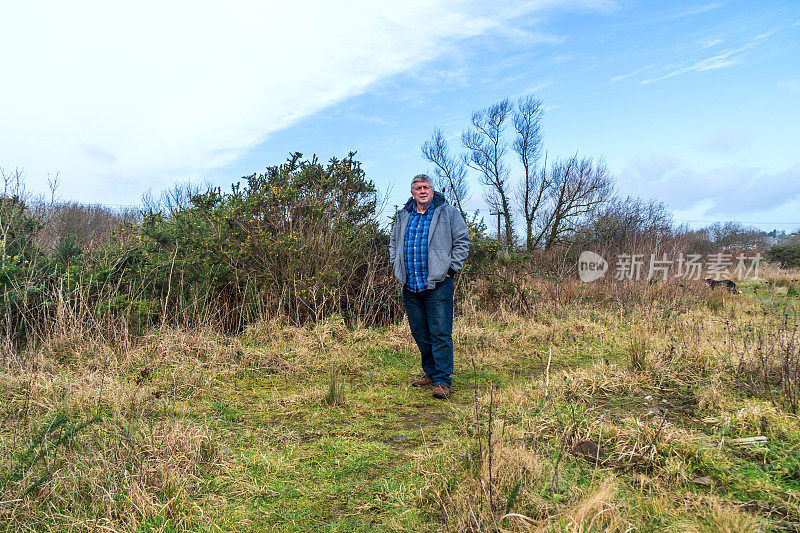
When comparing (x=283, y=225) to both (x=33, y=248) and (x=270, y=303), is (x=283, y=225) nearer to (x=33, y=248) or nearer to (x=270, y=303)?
(x=270, y=303)

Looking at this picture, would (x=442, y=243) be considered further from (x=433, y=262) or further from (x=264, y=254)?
(x=264, y=254)

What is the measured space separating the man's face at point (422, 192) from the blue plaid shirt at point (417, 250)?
4.0 inches

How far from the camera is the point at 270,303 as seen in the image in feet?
22.5

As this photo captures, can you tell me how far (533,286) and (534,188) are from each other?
2302cm

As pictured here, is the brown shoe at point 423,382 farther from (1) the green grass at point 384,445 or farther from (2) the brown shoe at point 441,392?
(2) the brown shoe at point 441,392

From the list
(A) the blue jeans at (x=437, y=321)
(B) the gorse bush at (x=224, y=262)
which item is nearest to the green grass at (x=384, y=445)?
(A) the blue jeans at (x=437, y=321)

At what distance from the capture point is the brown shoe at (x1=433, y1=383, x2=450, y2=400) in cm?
446

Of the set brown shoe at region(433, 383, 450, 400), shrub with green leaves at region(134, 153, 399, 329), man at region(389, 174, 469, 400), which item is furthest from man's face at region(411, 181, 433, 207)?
shrub with green leaves at region(134, 153, 399, 329)

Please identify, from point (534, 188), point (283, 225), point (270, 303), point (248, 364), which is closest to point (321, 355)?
point (248, 364)

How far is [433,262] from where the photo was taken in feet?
14.6

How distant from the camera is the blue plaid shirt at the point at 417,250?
4.53 metres

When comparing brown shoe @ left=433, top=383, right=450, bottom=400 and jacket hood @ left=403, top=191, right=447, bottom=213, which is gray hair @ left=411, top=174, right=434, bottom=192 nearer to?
jacket hood @ left=403, top=191, right=447, bottom=213

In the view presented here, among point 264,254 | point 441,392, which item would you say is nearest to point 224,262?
point 264,254

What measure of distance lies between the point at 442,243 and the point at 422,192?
1.67 feet
